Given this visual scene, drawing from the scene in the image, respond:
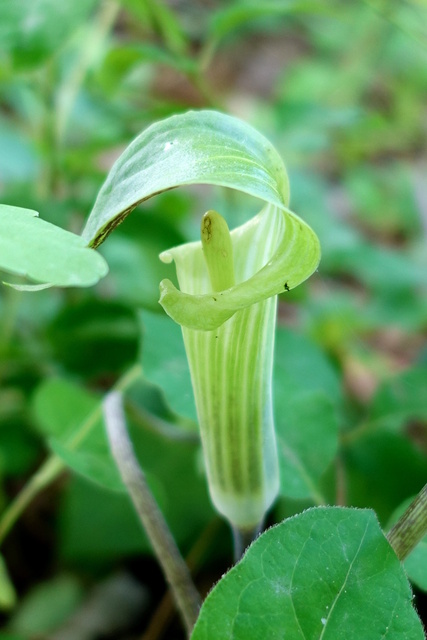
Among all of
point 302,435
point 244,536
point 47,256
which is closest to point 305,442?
point 302,435

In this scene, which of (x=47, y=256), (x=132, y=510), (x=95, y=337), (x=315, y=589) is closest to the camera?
(x=47, y=256)

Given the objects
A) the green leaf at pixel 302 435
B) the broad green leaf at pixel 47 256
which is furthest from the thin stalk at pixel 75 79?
the broad green leaf at pixel 47 256

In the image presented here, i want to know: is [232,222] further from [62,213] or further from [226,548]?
[226,548]

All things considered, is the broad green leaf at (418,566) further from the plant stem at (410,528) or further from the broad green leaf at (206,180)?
the broad green leaf at (206,180)

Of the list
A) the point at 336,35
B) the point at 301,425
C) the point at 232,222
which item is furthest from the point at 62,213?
the point at 336,35

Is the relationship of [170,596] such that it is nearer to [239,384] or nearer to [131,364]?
[131,364]

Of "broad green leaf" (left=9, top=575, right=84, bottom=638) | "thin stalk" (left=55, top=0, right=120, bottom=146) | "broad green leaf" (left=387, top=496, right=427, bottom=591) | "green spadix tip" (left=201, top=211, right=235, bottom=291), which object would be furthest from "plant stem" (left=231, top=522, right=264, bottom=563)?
"thin stalk" (left=55, top=0, right=120, bottom=146)
